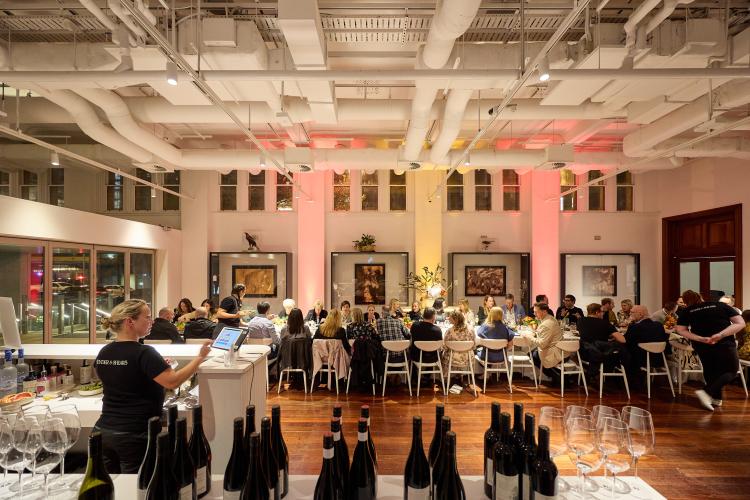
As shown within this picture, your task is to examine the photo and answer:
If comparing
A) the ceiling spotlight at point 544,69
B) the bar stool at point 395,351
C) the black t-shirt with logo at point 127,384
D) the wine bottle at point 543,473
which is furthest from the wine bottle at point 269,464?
the bar stool at point 395,351

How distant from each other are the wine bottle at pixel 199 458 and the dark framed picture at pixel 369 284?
9.07 m

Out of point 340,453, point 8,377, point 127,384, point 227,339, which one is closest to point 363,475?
point 340,453

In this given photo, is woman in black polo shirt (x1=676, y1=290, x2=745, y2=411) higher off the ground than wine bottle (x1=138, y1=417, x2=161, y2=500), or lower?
lower

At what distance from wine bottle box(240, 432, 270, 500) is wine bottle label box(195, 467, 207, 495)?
18 centimetres

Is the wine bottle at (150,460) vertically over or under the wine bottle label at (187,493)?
over

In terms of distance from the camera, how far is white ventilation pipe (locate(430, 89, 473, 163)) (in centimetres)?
537

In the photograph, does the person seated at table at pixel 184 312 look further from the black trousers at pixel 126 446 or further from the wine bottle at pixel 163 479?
the wine bottle at pixel 163 479

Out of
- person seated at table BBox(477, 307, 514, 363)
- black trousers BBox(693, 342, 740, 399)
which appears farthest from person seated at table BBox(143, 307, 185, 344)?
black trousers BBox(693, 342, 740, 399)

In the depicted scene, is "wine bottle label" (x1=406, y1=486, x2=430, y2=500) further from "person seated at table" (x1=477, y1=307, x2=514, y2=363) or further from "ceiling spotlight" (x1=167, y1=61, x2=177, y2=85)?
"person seated at table" (x1=477, y1=307, x2=514, y2=363)

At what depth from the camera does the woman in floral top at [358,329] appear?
19.9 ft

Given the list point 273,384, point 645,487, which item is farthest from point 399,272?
point 645,487

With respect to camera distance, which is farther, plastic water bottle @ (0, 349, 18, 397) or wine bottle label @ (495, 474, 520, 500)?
plastic water bottle @ (0, 349, 18, 397)

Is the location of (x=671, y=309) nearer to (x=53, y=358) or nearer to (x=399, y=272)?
(x=399, y=272)

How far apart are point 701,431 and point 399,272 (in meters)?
6.70
